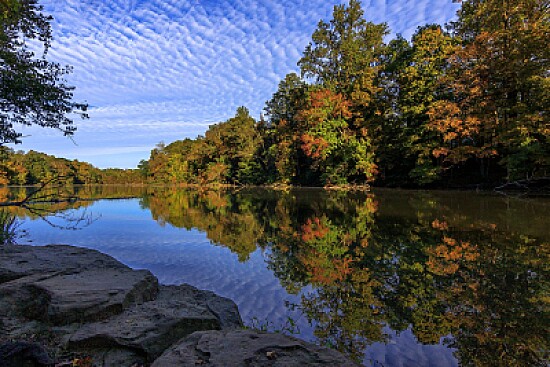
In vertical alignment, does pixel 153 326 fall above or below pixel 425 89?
below

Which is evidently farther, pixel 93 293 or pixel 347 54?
pixel 347 54

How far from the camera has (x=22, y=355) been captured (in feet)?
7.14

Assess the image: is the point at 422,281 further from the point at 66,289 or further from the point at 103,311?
the point at 66,289

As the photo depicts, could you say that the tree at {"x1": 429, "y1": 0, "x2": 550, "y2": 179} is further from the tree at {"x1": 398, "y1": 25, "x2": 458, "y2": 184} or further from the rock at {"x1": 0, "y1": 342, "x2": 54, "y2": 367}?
the rock at {"x1": 0, "y1": 342, "x2": 54, "y2": 367}

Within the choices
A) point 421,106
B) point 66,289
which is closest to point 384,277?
point 66,289

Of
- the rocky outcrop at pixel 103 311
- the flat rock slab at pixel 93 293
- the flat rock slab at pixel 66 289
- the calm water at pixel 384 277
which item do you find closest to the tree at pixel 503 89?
the calm water at pixel 384 277

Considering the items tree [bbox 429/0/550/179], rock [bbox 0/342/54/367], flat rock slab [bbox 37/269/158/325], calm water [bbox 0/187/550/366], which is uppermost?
tree [bbox 429/0/550/179]

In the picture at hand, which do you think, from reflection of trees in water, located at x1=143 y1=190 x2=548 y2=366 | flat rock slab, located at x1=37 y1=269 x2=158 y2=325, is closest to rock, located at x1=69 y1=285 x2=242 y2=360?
flat rock slab, located at x1=37 y1=269 x2=158 y2=325

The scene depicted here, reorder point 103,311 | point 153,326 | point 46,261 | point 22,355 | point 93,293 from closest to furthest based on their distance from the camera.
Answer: point 22,355 < point 153,326 < point 103,311 < point 93,293 < point 46,261

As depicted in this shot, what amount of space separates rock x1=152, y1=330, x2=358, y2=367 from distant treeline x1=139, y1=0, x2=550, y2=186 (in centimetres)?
2128

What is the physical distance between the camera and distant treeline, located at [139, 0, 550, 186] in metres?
19.0

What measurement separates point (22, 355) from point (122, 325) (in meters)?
0.99

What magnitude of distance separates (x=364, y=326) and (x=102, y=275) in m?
3.89

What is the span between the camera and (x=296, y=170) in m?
45.6
